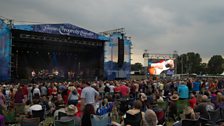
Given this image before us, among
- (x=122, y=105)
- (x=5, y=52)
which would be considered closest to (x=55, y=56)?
(x=5, y=52)

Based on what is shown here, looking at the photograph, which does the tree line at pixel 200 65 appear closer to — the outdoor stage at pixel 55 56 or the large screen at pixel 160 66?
the large screen at pixel 160 66

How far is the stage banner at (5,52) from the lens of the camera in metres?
19.5

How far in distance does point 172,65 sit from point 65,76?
13095 mm

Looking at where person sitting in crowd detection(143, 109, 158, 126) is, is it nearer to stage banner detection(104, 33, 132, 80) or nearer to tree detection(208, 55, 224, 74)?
stage banner detection(104, 33, 132, 80)

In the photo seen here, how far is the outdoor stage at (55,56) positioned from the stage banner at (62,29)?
1.21ft

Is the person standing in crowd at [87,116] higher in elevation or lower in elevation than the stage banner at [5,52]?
lower

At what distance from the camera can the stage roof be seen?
818 inches

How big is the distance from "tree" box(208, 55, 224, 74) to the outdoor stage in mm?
57137

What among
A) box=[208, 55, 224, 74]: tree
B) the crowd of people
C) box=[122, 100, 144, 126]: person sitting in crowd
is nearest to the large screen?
the crowd of people

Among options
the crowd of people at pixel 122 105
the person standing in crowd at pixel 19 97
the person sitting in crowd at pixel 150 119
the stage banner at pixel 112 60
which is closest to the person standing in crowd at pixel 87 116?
the crowd of people at pixel 122 105

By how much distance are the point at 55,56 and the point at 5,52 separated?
10.5m

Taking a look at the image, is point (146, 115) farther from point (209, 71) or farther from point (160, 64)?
point (209, 71)

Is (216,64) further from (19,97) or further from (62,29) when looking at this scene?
(19,97)

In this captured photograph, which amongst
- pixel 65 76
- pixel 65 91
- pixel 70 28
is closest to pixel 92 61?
pixel 65 76
